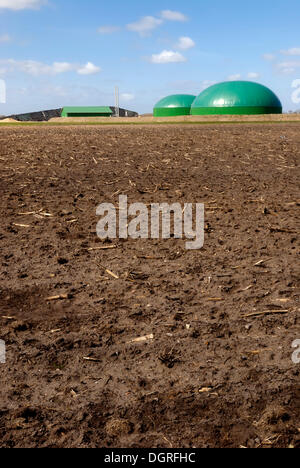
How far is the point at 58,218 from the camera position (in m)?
5.82

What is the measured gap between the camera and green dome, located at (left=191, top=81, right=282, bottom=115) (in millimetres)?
49969

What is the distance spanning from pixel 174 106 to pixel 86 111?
26158 millimetres

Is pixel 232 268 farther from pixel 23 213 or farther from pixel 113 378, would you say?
pixel 23 213

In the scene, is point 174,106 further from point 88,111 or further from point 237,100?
point 88,111

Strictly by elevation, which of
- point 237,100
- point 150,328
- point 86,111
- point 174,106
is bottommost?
point 150,328

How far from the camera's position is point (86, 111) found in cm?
8344

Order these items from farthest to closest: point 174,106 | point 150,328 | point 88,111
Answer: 1. point 88,111
2. point 174,106
3. point 150,328

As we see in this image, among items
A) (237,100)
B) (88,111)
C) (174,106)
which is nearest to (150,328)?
(237,100)

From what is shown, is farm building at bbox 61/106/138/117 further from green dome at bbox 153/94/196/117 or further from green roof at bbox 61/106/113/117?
green dome at bbox 153/94/196/117

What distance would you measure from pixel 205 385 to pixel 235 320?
79 centimetres

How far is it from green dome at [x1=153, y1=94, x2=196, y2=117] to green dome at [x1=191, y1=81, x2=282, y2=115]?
26.7ft

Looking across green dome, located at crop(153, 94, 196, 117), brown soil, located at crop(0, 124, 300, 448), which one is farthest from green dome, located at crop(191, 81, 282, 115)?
brown soil, located at crop(0, 124, 300, 448)

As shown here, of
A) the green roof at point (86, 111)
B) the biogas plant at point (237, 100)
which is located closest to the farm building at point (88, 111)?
the green roof at point (86, 111)

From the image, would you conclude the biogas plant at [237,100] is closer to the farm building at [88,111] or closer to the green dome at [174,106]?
the green dome at [174,106]
